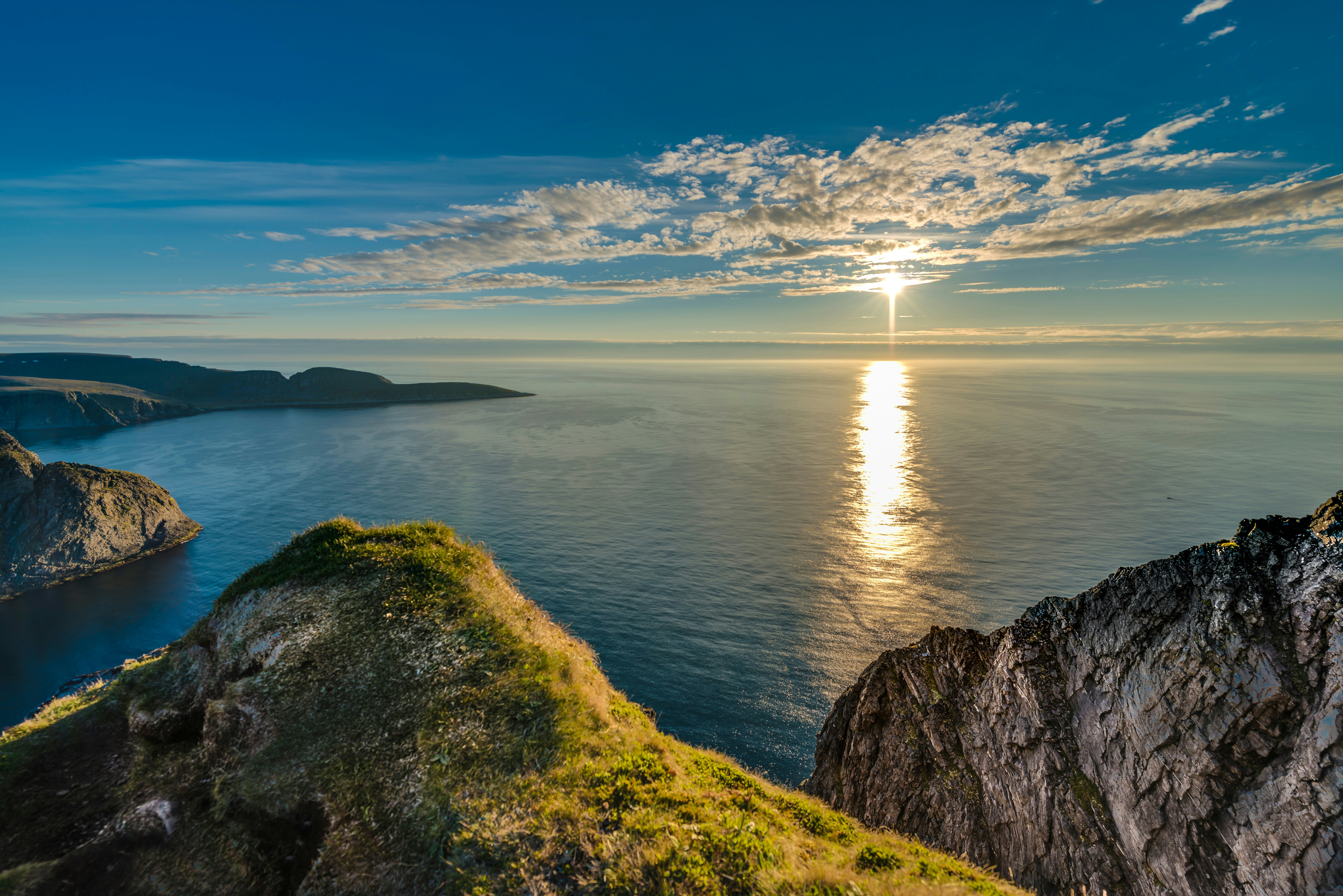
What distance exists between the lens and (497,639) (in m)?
Result: 19.9

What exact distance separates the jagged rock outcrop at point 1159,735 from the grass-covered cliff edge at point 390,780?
13.1ft

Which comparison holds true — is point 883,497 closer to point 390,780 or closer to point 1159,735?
point 1159,735

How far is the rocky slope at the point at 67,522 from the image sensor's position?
81.9 m

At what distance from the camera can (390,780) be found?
51.5 feet

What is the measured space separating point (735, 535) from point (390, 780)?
82.7 m

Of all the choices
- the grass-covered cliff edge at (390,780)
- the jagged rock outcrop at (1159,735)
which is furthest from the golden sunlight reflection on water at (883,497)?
the grass-covered cliff edge at (390,780)

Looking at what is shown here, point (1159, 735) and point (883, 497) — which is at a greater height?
point (1159, 735)

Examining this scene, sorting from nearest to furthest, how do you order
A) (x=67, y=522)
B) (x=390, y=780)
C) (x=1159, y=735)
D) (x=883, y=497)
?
(x=1159, y=735) → (x=390, y=780) → (x=67, y=522) → (x=883, y=497)

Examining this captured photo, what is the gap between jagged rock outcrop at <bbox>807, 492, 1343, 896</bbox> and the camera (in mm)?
12297

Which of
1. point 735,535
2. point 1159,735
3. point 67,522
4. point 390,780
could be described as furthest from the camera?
point 735,535

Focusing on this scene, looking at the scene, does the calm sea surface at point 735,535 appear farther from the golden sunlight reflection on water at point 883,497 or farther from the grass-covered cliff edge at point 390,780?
the grass-covered cliff edge at point 390,780

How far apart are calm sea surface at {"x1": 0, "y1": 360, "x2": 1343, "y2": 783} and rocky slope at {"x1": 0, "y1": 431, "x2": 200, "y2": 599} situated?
5.39 meters

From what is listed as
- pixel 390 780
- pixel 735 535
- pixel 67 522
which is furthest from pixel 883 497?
pixel 67 522

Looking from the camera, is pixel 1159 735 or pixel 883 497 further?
pixel 883 497
